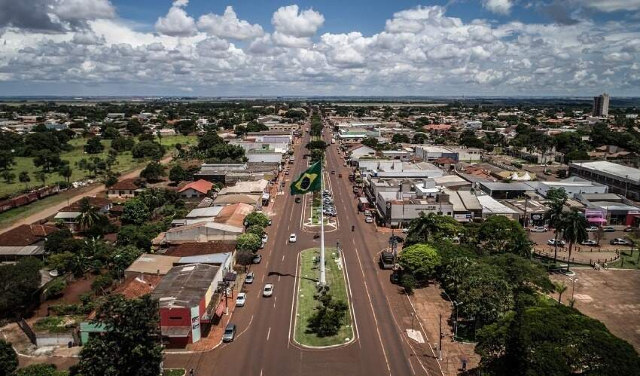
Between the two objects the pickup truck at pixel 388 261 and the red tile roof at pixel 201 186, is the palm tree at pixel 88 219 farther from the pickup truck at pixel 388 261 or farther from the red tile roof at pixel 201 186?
the pickup truck at pixel 388 261

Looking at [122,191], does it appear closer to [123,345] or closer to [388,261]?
[388,261]

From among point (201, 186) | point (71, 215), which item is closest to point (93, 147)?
point (201, 186)

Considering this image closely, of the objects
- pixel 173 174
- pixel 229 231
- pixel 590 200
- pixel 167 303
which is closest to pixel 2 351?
pixel 167 303

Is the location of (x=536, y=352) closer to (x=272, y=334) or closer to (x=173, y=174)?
(x=272, y=334)

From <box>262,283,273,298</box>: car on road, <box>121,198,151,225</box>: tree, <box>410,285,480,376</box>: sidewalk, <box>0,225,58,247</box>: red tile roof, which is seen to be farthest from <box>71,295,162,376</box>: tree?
<box>121,198,151,225</box>: tree

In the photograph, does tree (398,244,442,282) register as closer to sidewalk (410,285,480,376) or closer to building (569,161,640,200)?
sidewalk (410,285,480,376)

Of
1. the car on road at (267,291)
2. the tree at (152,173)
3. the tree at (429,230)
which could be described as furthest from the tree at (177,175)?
the tree at (429,230)
